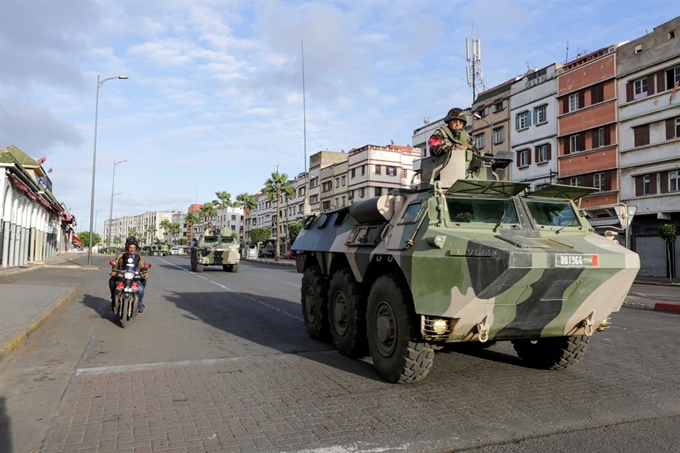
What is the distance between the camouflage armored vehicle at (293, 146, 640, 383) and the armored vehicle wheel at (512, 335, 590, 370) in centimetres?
1

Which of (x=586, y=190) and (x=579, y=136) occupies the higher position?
(x=579, y=136)

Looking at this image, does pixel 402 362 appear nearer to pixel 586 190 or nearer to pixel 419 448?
pixel 419 448

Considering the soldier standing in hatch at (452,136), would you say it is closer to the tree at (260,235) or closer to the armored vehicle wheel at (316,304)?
the armored vehicle wheel at (316,304)

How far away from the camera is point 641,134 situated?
3020 cm

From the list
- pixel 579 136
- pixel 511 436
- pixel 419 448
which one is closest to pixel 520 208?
pixel 511 436

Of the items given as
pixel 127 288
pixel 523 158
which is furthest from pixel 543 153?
pixel 127 288

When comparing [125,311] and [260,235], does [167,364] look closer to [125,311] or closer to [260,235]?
[125,311]

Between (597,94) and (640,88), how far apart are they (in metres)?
2.63

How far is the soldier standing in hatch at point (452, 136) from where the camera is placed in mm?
7335

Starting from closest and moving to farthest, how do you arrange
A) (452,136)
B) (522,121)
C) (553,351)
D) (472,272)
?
(472,272) < (553,351) < (452,136) < (522,121)

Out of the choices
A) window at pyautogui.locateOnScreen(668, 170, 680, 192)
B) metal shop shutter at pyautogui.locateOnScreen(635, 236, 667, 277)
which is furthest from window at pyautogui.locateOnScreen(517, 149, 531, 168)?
window at pyautogui.locateOnScreen(668, 170, 680, 192)

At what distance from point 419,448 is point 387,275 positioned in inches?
90.0

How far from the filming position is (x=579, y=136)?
3388 centimetres

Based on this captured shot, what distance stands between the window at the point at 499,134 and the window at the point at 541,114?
3365 millimetres
